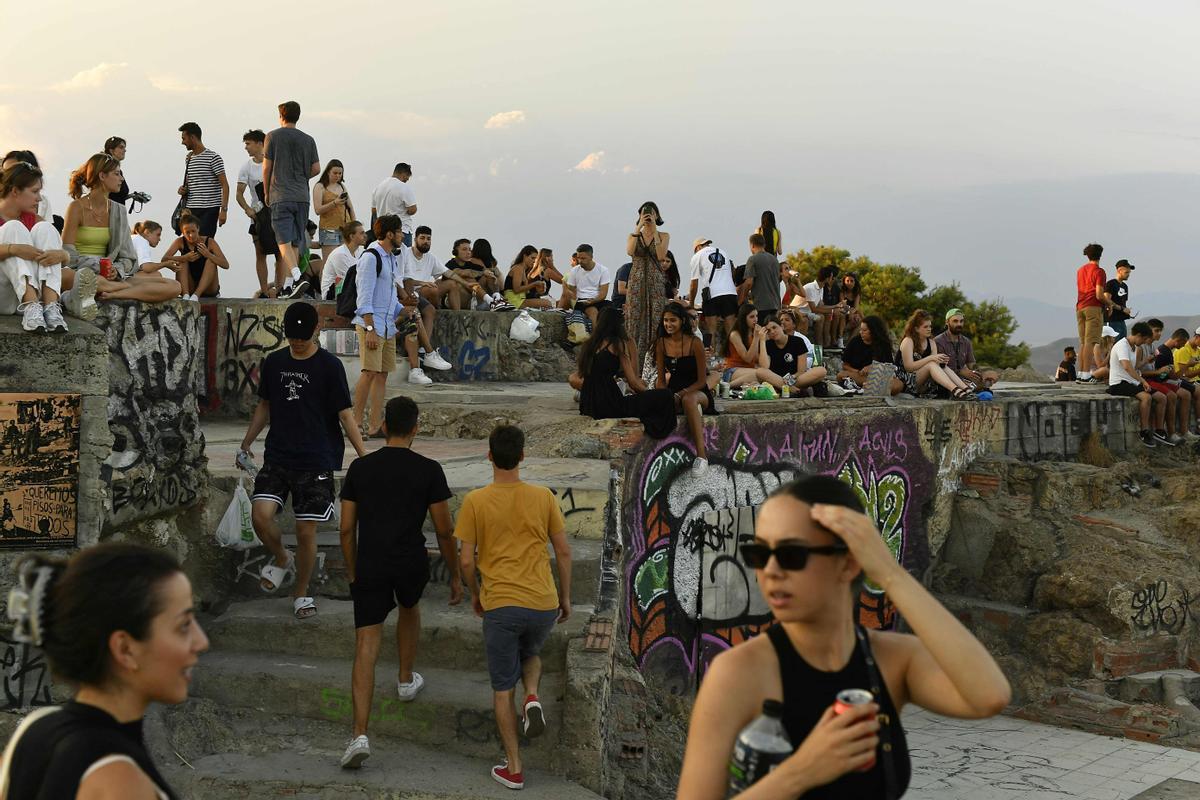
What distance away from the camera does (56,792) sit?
92.0 inches

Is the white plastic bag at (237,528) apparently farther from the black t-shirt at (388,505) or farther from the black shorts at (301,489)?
the black t-shirt at (388,505)

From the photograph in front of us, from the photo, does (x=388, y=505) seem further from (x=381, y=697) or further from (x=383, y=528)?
(x=381, y=697)

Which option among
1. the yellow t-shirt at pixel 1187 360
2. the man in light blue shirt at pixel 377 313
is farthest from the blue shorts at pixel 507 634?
the yellow t-shirt at pixel 1187 360

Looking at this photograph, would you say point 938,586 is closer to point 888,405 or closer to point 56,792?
point 888,405

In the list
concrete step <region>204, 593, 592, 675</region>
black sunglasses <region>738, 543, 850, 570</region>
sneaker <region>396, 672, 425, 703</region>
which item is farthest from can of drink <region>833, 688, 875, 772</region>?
concrete step <region>204, 593, 592, 675</region>

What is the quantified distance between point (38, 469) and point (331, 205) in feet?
27.3

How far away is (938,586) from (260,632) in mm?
9781

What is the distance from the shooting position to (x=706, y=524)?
10781 mm

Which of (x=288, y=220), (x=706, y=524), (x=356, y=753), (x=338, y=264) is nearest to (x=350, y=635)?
(x=356, y=753)

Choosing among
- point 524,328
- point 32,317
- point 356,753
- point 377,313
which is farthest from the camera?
point 524,328

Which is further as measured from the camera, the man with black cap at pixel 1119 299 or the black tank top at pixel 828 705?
the man with black cap at pixel 1119 299

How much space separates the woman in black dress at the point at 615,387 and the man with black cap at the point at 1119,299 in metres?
11.3

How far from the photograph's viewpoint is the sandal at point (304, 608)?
7355mm

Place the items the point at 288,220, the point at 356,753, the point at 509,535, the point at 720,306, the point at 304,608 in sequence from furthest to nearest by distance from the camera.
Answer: the point at 720,306
the point at 288,220
the point at 304,608
the point at 356,753
the point at 509,535
